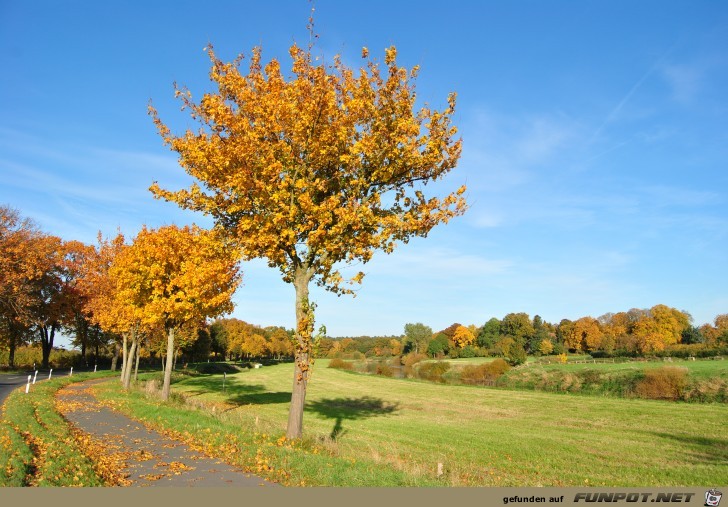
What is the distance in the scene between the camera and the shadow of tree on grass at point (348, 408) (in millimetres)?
27595

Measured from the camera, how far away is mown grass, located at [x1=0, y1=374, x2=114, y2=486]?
26.2 feet

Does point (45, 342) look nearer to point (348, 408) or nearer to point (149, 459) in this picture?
point (348, 408)

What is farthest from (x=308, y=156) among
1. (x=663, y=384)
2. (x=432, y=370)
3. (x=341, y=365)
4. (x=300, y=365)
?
(x=341, y=365)

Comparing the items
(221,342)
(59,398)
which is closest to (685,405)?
(59,398)

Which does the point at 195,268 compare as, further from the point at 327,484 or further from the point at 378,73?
the point at 327,484

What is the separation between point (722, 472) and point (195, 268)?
913 inches

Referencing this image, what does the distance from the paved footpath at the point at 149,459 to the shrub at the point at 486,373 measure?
51.6m

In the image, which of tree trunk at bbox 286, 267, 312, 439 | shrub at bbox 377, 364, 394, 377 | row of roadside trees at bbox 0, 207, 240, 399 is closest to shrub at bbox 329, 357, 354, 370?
shrub at bbox 377, 364, 394, 377

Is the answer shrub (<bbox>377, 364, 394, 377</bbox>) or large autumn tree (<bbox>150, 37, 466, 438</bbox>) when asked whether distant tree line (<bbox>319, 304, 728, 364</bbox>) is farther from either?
large autumn tree (<bbox>150, 37, 466, 438</bbox>)

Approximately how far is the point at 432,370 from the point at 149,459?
6354 centimetres

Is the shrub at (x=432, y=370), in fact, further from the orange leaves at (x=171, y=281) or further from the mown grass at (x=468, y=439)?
the orange leaves at (x=171, y=281)

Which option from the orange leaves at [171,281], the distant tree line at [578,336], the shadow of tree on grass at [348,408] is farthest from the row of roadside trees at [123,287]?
the distant tree line at [578,336]

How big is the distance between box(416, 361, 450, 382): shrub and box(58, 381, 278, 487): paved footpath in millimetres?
56835

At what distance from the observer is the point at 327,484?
825 centimetres
